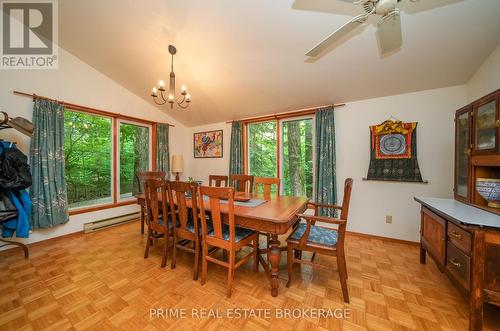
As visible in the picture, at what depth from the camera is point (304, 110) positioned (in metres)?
3.28

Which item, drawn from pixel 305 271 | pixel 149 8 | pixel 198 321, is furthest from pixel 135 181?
pixel 305 271

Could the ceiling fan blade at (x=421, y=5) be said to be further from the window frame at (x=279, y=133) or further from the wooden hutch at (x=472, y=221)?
the window frame at (x=279, y=133)

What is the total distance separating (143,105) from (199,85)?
1518mm

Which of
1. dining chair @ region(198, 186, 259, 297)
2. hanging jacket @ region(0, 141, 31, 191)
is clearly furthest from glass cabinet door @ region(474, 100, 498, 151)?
hanging jacket @ region(0, 141, 31, 191)

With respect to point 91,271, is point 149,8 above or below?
above

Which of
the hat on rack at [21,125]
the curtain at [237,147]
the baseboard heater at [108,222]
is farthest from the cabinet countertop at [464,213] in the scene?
the baseboard heater at [108,222]

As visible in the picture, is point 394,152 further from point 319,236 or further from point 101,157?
point 101,157

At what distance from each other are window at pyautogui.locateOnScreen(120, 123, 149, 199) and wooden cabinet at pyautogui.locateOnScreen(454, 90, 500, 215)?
16.0 feet

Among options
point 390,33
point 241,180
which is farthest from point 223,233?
point 390,33

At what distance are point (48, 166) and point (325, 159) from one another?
4.09 m

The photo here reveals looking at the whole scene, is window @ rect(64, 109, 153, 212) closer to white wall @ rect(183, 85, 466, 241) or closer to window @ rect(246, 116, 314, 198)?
window @ rect(246, 116, 314, 198)

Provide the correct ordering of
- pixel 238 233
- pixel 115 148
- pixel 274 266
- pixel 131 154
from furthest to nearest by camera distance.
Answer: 1. pixel 131 154
2. pixel 115 148
3. pixel 238 233
4. pixel 274 266

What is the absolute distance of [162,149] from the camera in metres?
4.14

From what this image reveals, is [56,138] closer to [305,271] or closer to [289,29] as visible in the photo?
[289,29]
